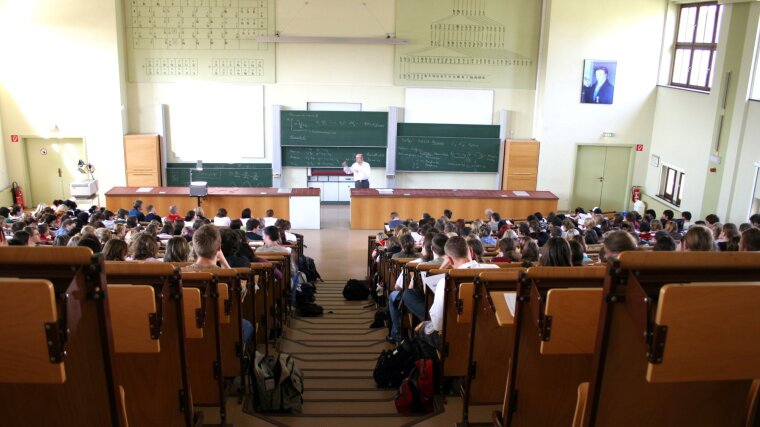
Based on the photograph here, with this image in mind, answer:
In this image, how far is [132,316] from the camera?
8.55 ft

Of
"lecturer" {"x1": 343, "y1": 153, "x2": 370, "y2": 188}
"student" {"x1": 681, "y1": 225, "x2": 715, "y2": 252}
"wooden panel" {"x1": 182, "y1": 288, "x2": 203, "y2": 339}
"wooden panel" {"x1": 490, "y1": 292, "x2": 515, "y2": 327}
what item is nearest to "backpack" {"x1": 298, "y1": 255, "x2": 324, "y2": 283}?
"lecturer" {"x1": 343, "y1": 153, "x2": 370, "y2": 188}

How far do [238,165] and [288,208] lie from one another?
2.43 m

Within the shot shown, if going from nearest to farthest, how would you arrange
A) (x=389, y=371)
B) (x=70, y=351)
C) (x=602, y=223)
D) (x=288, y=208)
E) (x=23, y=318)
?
1. (x=23, y=318)
2. (x=70, y=351)
3. (x=389, y=371)
4. (x=602, y=223)
5. (x=288, y=208)

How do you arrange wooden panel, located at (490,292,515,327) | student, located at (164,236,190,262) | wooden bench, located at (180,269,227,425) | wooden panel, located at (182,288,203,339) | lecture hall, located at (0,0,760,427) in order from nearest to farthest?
wooden panel, located at (490,292,515,327) → wooden panel, located at (182,288,203,339) → wooden bench, located at (180,269,227,425) → lecture hall, located at (0,0,760,427) → student, located at (164,236,190,262)

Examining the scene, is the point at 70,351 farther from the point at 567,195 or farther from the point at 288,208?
the point at 567,195

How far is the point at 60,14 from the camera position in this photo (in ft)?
44.5

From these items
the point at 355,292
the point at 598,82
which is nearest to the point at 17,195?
the point at 355,292

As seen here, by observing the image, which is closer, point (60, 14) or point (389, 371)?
point (389, 371)

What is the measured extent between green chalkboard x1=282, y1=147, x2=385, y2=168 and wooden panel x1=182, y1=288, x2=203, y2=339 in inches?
463

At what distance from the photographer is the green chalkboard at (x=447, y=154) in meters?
15.0

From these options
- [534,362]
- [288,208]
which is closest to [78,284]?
[534,362]

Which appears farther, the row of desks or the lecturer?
the lecturer

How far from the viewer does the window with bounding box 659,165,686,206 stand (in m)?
13.2

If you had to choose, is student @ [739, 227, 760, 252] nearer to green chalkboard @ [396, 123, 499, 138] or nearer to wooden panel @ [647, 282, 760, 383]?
wooden panel @ [647, 282, 760, 383]
